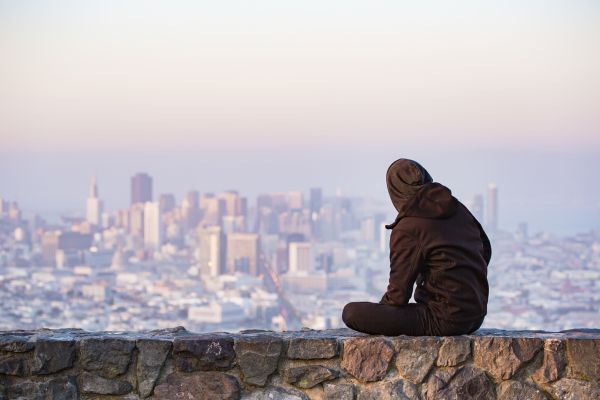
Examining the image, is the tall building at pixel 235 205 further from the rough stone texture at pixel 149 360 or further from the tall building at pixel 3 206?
the rough stone texture at pixel 149 360

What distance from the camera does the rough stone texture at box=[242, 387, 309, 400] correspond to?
14.9ft

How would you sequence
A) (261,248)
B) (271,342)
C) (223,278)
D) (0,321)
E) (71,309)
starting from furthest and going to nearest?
(261,248)
(223,278)
(71,309)
(0,321)
(271,342)

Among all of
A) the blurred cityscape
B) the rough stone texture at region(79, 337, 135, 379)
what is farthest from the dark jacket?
the blurred cityscape

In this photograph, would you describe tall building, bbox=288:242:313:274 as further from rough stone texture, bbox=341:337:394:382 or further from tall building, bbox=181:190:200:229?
rough stone texture, bbox=341:337:394:382

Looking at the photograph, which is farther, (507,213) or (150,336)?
(507,213)

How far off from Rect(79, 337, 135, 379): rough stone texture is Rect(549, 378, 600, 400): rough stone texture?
165 centimetres

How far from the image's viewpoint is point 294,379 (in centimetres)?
453

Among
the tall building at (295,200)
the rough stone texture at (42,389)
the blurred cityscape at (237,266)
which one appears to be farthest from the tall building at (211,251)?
the rough stone texture at (42,389)

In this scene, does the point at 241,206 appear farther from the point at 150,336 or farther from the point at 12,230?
the point at 150,336

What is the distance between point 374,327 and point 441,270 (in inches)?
13.6

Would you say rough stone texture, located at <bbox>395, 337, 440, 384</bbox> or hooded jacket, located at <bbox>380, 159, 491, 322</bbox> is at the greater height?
hooded jacket, located at <bbox>380, 159, 491, 322</bbox>

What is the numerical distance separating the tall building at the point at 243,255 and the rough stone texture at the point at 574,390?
69030 millimetres

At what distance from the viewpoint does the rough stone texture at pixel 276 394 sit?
4.54m

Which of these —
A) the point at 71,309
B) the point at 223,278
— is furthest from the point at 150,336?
the point at 223,278
